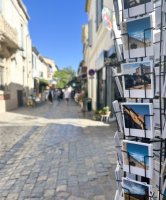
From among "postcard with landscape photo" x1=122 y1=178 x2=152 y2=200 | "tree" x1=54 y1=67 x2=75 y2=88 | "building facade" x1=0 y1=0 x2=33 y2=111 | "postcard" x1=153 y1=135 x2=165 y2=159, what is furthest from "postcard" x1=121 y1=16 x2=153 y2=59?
"tree" x1=54 y1=67 x2=75 y2=88

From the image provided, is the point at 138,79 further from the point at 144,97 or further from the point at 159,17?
the point at 159,17

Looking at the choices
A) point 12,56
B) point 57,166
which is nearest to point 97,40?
point 12,56

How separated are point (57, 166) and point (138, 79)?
12.3ft

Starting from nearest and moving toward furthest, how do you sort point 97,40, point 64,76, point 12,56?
point 97,40, point 12,56, point 64,76

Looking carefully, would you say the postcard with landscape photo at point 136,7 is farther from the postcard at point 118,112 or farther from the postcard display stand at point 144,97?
the postcard at point 118,112

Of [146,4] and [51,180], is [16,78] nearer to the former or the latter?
[51,180]

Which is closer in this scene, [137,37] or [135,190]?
[137,37]

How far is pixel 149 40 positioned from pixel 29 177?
3.56 metres

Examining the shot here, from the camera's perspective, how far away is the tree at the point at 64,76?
264 feet

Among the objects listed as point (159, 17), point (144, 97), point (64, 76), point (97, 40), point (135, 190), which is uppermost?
point (64, 76)

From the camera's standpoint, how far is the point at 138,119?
2400 mm

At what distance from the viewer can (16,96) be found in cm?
2298

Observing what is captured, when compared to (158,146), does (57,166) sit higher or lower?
lower

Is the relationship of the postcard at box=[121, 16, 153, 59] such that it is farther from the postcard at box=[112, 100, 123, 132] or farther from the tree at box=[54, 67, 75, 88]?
the tree at box=[54, 67, 75, 88]
